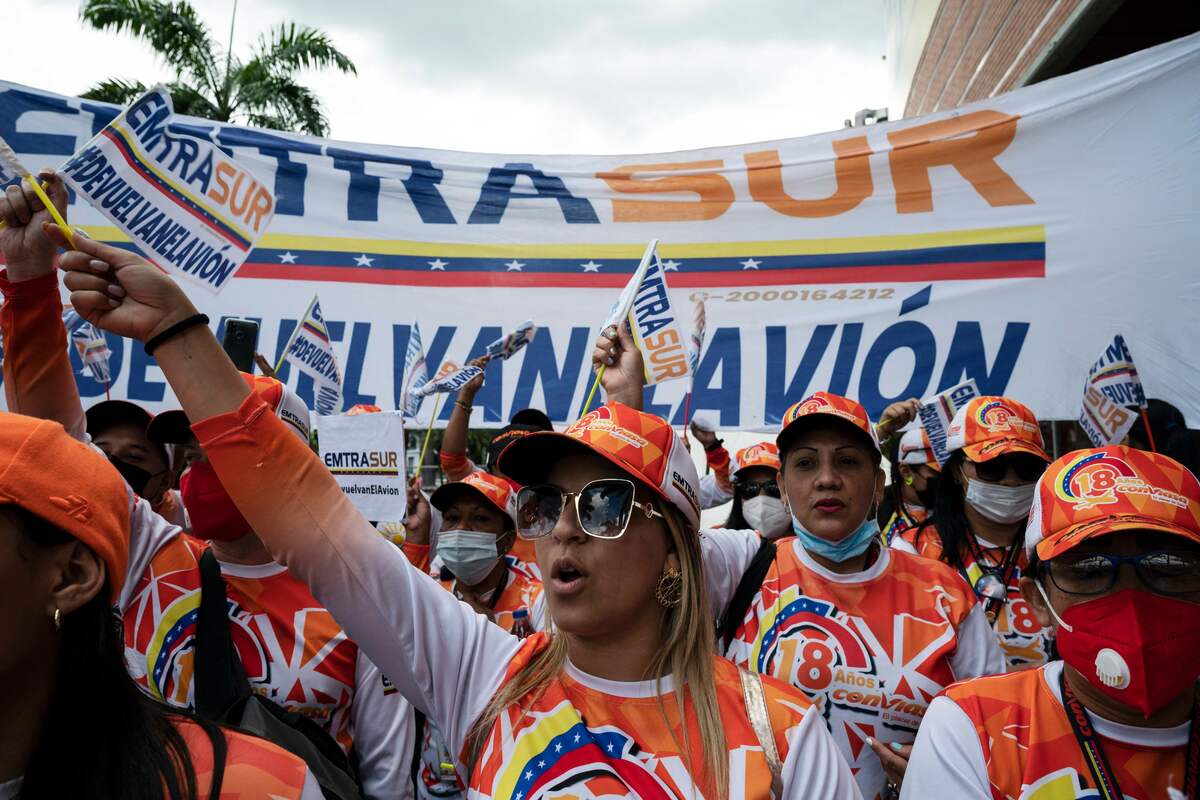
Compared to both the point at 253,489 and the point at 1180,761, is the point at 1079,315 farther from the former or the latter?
the point at 253,489

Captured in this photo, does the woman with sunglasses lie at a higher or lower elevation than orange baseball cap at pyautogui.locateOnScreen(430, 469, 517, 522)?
lower

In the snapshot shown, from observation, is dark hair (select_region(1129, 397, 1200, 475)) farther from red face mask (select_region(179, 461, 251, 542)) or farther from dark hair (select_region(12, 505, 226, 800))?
dark hair (select_region(12, 505, 226, 800))

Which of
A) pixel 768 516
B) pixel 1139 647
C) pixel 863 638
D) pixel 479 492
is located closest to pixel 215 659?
pixel 863 638

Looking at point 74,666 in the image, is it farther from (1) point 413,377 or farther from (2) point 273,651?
(1) point 413,377

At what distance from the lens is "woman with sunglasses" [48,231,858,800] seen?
156 cm

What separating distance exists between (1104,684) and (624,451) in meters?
1.22

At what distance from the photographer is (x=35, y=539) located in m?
1.32

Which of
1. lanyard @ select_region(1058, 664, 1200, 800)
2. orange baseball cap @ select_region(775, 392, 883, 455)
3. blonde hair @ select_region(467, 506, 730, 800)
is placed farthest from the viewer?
orange baseball cap @ select_region(775, 392, 883, 455)

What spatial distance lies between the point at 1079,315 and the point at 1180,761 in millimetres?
4216

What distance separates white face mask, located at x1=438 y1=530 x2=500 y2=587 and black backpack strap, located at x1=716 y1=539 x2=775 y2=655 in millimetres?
1716

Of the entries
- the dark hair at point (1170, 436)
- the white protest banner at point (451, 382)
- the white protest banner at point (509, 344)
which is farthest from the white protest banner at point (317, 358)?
the dark hair at point (1170, 436)

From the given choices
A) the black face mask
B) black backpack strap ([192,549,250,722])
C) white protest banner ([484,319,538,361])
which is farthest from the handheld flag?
black backpack strap ([192,549,250,722])

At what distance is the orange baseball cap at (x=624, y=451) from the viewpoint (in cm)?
200

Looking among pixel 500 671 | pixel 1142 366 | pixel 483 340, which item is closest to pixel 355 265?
pixel 483 340
